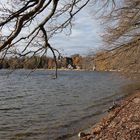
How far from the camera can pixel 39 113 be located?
25812mm

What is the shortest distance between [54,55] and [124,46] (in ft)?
76.8

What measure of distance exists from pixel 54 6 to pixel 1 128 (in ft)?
49.8

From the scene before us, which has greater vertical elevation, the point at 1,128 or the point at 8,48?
the point at 8,48

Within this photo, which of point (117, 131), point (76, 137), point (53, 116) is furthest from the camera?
point (53, 116)

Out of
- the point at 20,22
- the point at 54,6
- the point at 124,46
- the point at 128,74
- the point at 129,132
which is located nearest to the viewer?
the point at 20,22

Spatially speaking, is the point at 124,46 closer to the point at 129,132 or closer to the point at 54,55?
the point at 129,132

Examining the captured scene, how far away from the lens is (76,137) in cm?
1667

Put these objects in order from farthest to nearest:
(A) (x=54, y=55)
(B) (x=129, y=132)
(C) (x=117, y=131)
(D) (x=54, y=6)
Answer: (C) (x=117, y=131)
(B) (x=129, y=132)
(A) (x=54, y=55)
(D) (x=54, y=6)

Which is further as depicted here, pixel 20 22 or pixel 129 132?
pixel 129 132

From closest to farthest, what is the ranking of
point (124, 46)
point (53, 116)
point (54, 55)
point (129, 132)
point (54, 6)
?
point (54, 6) < point (54, 55) < point (129, 132) < point (53, 116) < point (124, 46)

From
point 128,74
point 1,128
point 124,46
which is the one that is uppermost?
point 124,46

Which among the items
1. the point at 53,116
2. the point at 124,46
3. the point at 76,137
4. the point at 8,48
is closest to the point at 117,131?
the point at 76,137

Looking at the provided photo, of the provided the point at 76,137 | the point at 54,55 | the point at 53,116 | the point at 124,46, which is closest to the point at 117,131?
the point at 76,137

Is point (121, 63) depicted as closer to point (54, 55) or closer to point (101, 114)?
point (101, 114)
